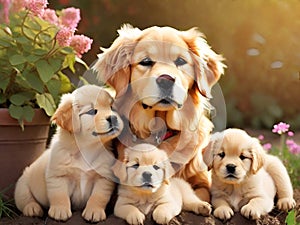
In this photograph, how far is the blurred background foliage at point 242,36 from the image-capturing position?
7.93 metres

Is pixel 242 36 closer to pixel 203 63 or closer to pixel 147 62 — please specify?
pixel 203 63

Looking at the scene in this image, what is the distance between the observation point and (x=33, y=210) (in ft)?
11.6

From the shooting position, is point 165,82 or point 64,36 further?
point 64,36

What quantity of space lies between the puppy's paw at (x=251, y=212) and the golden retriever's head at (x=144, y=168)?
45 cm

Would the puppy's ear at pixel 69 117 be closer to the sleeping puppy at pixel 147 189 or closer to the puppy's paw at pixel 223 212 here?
the sleeping puppy at pixel 147 189

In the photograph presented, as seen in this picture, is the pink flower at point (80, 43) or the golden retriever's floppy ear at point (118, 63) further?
the pink flower at point (80, 43)

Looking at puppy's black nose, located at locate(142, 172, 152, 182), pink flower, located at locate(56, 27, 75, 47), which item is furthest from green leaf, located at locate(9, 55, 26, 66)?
puppy's black nose, located at locate(142, 172, 152, 182)

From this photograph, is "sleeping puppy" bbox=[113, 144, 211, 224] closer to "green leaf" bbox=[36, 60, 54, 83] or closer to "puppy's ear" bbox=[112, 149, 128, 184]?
"puppy's ear" bbox=[112, 149, 128, 184]

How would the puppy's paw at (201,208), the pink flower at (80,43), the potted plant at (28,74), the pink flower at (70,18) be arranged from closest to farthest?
the puppy's paw at (201,208), the potted plant at (28,74), the pink flower at (80,43), the pink flower at (70,18)

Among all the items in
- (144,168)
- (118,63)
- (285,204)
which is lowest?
(285,204)

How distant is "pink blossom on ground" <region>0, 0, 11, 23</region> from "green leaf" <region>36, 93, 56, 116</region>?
0.56 metres

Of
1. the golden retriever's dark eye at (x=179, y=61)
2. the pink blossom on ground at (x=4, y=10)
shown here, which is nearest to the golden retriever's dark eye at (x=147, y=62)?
the golden retriever's dark eye at (x=179, y=61)

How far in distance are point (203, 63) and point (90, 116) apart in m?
0.64

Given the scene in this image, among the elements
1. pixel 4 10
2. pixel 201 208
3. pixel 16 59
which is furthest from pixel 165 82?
pixel 4 10
